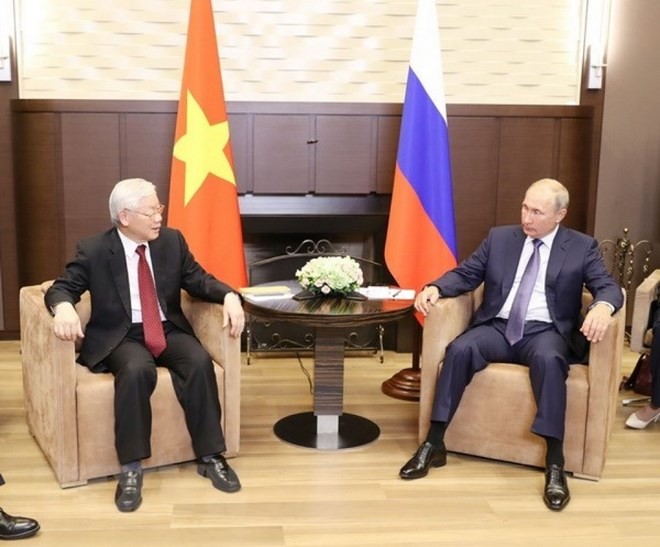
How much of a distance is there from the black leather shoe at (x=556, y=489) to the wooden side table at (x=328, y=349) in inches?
35.0

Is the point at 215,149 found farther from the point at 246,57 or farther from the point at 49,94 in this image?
the point at 49,94

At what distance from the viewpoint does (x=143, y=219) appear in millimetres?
3363

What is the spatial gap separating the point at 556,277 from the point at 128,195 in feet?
6.04

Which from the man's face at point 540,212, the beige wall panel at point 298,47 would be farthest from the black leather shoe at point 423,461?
the beige wall panel at point 298,47

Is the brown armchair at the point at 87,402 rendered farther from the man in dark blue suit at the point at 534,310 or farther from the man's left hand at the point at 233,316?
the man in dark blue suit at the point at 534,310

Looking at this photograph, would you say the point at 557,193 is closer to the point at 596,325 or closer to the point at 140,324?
the point at 596,325

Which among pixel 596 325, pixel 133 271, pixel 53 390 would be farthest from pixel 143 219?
pixel 596 325

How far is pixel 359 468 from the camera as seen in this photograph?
3502 millimetres

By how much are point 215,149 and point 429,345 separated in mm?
1864

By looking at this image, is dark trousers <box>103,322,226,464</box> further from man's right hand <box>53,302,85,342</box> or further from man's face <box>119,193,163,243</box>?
man's face <box>119,193,163,243</box>

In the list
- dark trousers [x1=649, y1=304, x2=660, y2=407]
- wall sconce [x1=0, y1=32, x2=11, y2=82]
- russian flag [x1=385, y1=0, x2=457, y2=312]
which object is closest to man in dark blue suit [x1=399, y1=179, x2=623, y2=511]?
dark trousers [x1=649, y1=304, x2=660, y2=407]

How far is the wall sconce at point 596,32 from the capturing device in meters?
5.37

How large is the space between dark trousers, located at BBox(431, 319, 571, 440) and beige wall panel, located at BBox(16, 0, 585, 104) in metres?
2.36

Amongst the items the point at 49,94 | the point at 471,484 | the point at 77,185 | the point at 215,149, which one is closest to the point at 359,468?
the point at 471,484
